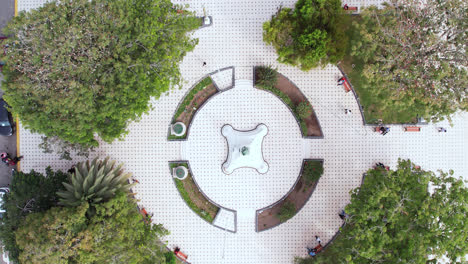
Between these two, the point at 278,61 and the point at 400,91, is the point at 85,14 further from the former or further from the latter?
the point at 400,91

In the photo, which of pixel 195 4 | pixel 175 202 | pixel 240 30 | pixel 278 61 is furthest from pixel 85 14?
pixel 175 202

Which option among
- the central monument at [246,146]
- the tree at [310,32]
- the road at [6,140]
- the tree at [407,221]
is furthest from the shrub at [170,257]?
the tree at [310,32]

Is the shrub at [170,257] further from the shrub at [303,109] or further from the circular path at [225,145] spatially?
the shrub at [303,109]

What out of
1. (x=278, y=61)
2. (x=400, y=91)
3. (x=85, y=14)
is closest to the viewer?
(x=85, y=14)

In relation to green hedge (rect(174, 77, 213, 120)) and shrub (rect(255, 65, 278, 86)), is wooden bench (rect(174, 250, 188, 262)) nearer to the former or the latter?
green hedge (rect(174, 77, 213, 120))

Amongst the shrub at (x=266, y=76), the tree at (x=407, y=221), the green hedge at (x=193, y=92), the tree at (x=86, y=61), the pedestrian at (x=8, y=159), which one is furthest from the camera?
the green hedge at (x=193, y=92)

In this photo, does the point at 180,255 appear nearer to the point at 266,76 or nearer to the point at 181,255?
the point at 181,255

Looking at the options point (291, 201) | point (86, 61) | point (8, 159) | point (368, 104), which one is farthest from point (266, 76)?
point (8, 159)
